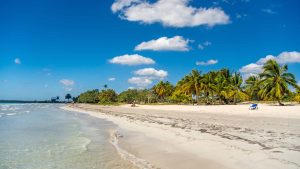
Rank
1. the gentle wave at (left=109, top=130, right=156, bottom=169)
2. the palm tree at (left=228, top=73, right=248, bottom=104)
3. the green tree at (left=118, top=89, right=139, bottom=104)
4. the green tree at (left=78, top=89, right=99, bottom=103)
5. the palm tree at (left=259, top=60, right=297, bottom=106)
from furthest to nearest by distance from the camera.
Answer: the green tree at (left=78, top=89, right=99, bottom=103), the green tree at (left=118, top=89, right=139, bottom=104), the palm tree at (left=228, top=73, right=248, bottom=104), the palm tree at (left=259, top=60, right=297, bottom=106), the gentle wave at (left=109, top=130, right=156, bottom=169)

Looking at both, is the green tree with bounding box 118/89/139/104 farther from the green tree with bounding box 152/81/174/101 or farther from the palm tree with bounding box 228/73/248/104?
the palm tree with bounding box 228/73/248/104

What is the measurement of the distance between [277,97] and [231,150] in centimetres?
4322

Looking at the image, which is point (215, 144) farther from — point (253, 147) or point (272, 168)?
point (272, 168)

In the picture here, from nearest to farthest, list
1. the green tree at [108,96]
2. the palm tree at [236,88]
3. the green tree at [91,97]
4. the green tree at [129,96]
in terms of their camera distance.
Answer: the palm tree at [236,88] → the green tree at [129,96] → the green tree at [108,96] → the green tree at [91,97]

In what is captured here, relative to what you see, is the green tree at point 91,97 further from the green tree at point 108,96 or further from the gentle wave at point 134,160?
the gentle wave at point 134,160

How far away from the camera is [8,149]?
14.7 meters

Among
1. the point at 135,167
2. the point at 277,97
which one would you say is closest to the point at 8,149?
the point at 135,167

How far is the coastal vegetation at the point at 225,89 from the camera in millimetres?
51344

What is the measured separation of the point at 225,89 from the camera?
7388 cm

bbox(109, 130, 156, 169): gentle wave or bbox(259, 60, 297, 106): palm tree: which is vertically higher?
bbox(259, 60, 297, 106): palm tree

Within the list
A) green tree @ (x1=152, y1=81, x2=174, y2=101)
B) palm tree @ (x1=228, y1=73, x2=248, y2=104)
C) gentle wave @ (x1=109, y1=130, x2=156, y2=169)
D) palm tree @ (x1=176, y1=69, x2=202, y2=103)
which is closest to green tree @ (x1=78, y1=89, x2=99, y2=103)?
green tree @ (x1=152, y1=81, x2=174, y2=101)

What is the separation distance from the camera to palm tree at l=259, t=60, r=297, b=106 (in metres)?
50.6

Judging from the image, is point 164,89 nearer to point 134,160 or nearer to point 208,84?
point 208,84

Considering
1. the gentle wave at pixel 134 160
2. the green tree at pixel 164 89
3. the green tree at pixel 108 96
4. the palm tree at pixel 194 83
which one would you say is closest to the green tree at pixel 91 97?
the green tree at pixel 108 96
